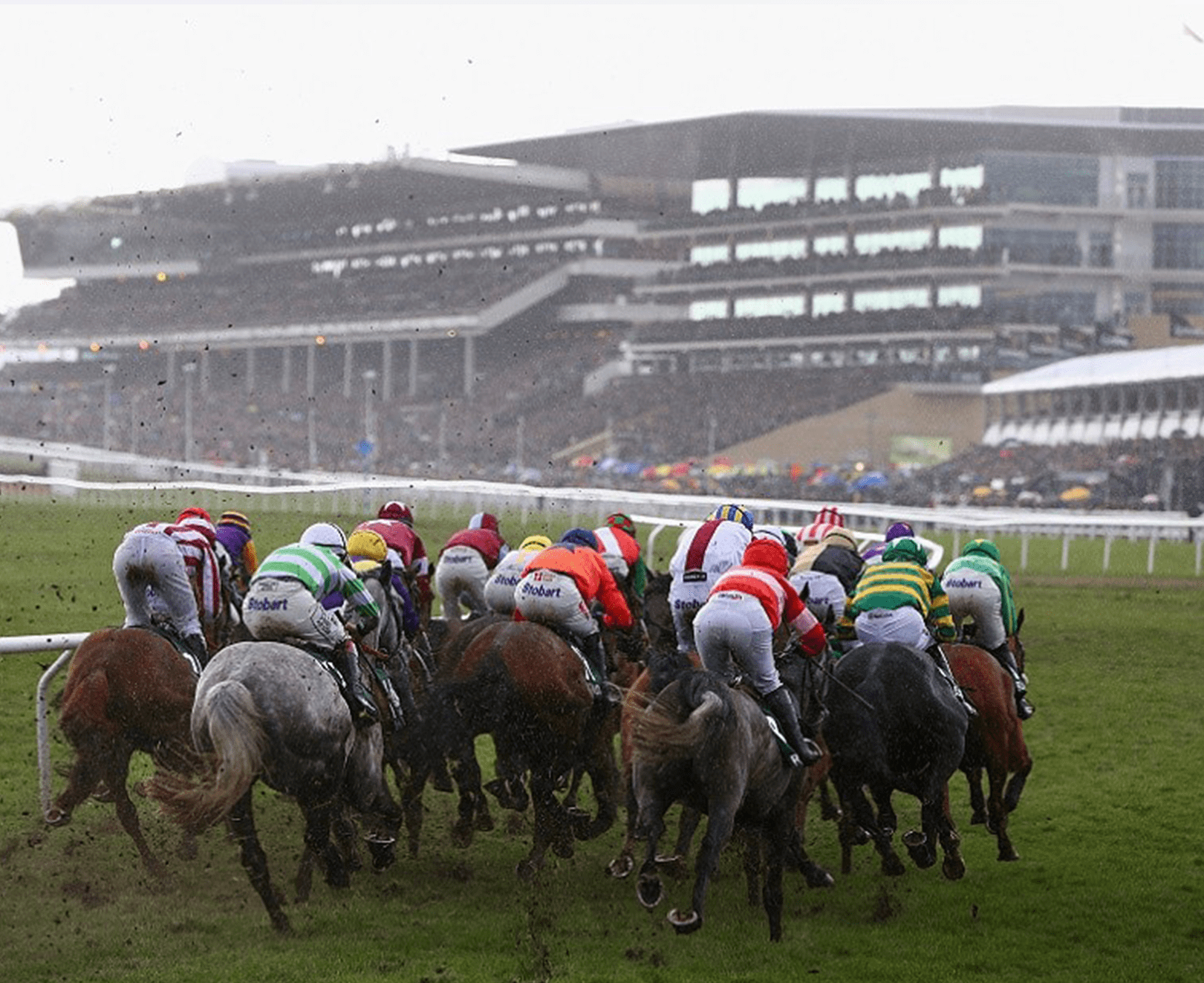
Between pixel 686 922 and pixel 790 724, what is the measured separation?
934 mm

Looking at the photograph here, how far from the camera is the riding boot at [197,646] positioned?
778 centimetres

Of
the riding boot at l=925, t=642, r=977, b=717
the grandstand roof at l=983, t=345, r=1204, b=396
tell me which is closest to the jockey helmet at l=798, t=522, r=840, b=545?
the riding boot at l=925, t=642, r=977, b=717

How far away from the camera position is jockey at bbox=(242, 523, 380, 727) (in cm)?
687

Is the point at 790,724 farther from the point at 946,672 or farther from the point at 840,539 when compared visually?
the point at 840,539

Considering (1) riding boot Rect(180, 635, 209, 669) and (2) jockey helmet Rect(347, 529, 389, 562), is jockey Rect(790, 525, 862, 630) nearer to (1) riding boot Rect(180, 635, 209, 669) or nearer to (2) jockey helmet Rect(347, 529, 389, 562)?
(2) jockey helmet Rect(347, 529, 389, 562)

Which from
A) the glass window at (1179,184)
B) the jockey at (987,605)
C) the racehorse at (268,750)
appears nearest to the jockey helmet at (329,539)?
the racehorse at (268,750)

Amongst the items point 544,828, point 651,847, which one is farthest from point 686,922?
point 544,828

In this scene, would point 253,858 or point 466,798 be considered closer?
point 253,858

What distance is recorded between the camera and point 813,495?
3584 centimetres

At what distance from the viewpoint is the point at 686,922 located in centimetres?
634

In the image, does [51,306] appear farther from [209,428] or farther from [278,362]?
[209,428]

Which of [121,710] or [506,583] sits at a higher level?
[506,583]

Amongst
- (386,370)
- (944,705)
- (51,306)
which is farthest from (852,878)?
(51,306)

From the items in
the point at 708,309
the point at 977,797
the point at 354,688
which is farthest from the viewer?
the point at 708,309
